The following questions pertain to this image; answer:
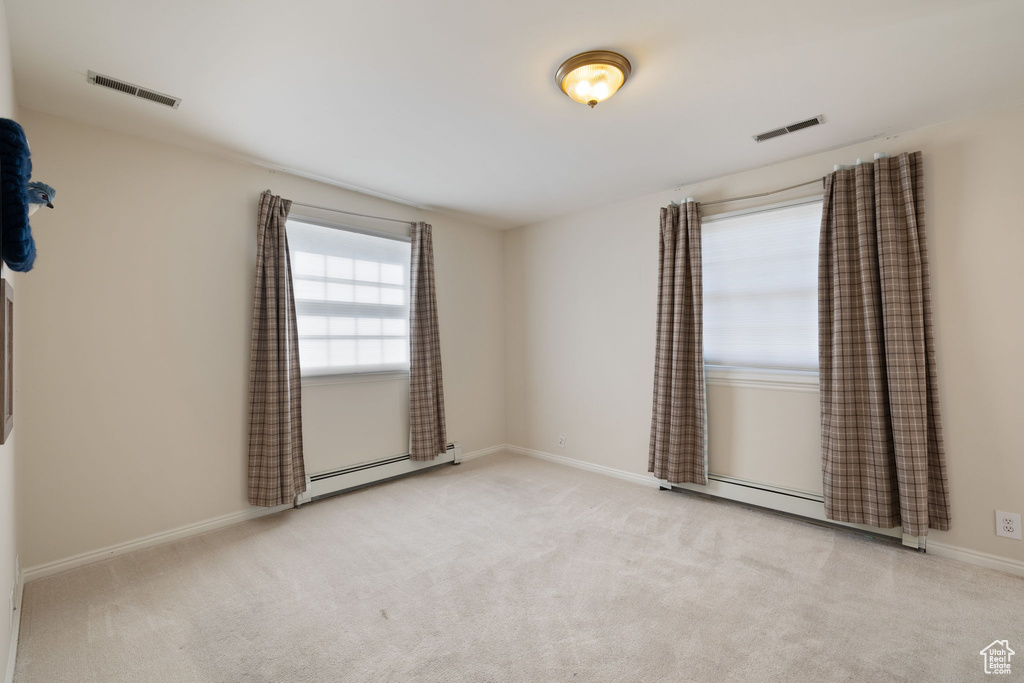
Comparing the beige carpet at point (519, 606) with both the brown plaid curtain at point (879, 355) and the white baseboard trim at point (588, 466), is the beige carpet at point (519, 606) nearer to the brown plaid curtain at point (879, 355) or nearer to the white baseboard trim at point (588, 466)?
the brown plaid curtain at point (879, 355)

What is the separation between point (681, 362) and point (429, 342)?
2.26 metres

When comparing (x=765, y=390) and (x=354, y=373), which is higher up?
(x=354, y=373)

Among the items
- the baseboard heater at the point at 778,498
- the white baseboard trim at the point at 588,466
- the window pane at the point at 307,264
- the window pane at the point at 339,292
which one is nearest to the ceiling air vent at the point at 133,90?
the window pane at the point at 307,264

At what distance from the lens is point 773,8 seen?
1.73m

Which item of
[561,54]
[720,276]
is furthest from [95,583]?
[720,276]

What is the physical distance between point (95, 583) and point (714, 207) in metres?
4.66

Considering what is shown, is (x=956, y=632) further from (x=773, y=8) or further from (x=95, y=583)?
(x=95, y=583)

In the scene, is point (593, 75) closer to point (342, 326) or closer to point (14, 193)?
point (14, 193)

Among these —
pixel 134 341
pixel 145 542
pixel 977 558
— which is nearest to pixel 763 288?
pixel 977 558

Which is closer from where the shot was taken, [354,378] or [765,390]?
[765,390]

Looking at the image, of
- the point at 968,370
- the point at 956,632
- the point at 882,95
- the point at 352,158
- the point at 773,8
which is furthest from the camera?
the point at 352,158

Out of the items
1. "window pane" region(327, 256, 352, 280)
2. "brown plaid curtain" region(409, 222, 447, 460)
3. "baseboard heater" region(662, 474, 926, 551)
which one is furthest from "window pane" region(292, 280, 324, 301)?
"baseboard heater" region(662, 474, 926, 551)

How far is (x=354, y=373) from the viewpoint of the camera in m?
3.87

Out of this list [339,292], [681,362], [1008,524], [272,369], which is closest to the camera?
[1008,524]
